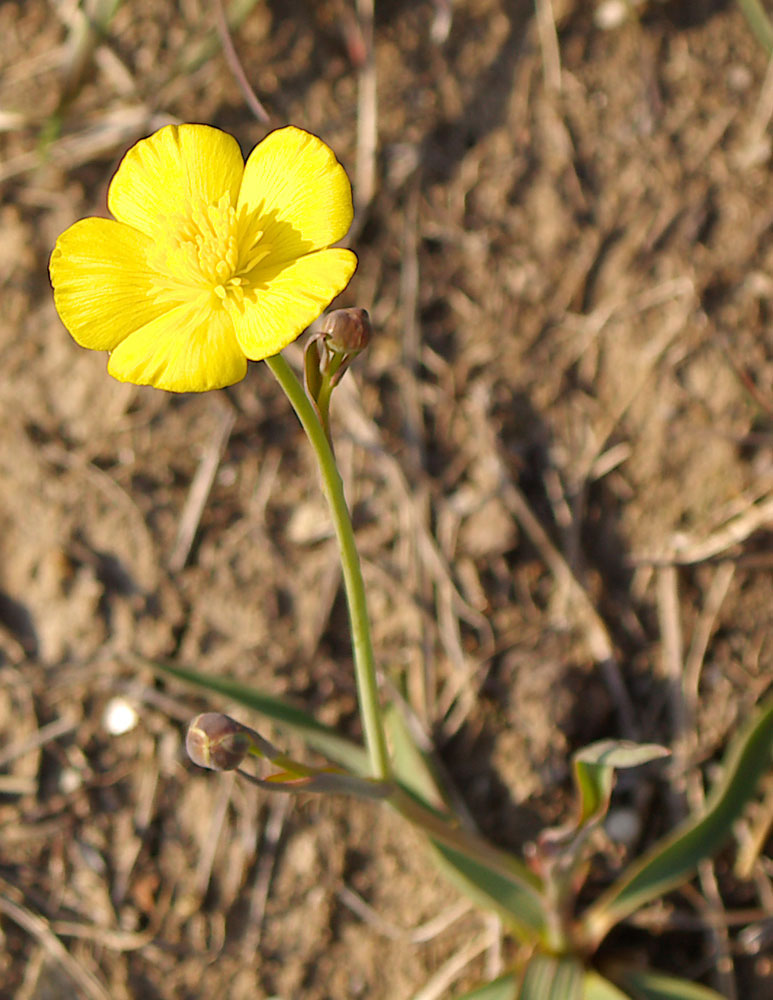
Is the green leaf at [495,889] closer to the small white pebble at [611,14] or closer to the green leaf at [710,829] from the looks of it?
the green leaf at [710,829]

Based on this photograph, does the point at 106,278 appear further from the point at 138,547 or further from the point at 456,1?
the point at 456,1

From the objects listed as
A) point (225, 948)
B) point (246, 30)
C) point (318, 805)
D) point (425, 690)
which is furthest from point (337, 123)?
point (225, 948)

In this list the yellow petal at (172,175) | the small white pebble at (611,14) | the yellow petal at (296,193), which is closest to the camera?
the yellow petal at (296,193)

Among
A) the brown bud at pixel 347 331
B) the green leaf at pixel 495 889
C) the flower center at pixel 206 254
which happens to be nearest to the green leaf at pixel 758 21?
the flower center at pixel 206 254

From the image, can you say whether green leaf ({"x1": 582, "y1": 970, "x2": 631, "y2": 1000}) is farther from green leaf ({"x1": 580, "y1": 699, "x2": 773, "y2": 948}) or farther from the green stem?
the green stem

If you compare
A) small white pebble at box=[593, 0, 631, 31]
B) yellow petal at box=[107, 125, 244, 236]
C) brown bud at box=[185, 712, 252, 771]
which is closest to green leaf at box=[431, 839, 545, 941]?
brown bud at box=[185, 712, 252, 771]
